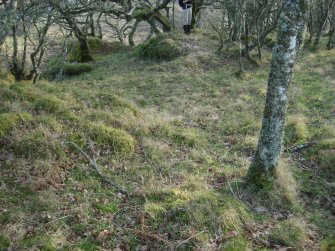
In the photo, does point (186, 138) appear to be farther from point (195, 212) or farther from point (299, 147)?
point (195, 212)

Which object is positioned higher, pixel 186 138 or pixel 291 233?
pixel 186 138

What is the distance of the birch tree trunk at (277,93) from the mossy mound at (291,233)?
1076 millimetres

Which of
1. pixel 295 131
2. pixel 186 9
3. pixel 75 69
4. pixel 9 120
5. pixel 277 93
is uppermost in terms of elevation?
pixel 186 9

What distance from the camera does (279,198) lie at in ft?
22.6

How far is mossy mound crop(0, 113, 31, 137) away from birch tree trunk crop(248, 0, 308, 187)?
5.03m

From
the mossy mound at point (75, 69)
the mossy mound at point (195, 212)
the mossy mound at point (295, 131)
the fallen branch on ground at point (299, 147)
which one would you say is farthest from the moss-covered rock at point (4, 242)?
the mossy mound at point (75, 69)

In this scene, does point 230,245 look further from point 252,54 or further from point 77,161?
point 252,54

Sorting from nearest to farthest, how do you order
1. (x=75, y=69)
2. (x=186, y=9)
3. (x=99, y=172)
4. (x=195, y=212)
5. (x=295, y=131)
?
1. (x=195, y=212)
2. (x=99, y=172)
3. (x=295, y=131)
4. (x=75, y=69)
5. (x=186, y=9)

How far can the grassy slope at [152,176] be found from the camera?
19.1 feet

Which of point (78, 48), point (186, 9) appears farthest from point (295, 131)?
point (78, 48)

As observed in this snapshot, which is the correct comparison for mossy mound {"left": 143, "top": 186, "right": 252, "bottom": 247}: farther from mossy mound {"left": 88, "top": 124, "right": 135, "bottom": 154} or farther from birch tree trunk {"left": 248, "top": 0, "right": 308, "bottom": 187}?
mossy mound {"left": 88, "top": 124, "right": 135, "bottom": 154}

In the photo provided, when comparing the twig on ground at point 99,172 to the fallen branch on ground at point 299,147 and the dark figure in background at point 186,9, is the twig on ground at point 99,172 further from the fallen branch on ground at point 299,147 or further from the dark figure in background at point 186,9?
A: the dark figure in background at point 186,9

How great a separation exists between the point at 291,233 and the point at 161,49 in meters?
14.4

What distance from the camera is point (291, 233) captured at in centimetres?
595
